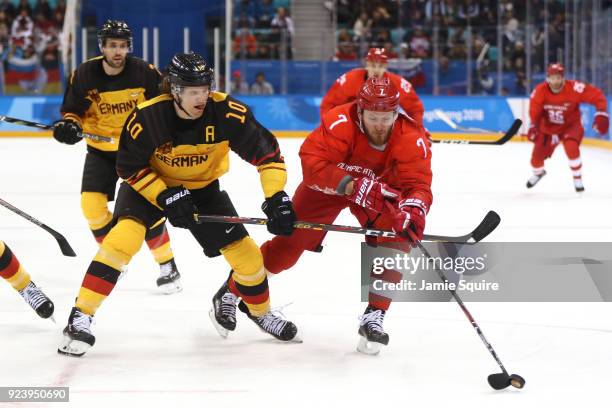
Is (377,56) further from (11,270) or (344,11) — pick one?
(344,11)

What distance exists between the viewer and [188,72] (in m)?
3.36

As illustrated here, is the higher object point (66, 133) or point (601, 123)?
point (66, 133)

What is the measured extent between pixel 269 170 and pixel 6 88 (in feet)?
35.2

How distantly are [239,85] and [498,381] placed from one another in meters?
11.0

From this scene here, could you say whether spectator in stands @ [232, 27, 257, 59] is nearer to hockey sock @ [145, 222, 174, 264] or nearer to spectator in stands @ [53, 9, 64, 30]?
spectator in stands @ [53, 9, 64, 30]

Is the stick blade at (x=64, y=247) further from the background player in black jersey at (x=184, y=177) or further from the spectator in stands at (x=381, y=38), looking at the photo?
the spectator in stands at (x=381, y=38)

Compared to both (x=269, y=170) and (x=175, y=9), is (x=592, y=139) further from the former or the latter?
(x=269, y=170)

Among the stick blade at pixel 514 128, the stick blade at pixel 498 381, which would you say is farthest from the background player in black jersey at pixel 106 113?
the stick blade at pixel 514 128

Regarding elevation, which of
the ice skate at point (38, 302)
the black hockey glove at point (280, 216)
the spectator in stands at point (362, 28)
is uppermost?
the spectator in stands at point (362, 28)

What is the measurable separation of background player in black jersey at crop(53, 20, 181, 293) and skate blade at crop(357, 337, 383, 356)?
1.31m

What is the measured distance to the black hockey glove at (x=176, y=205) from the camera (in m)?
3.41

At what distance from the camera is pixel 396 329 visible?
3.88m

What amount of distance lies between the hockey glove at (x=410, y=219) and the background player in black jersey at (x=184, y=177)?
0.37 m

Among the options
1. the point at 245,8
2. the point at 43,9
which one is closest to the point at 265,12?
the point at 245,8
